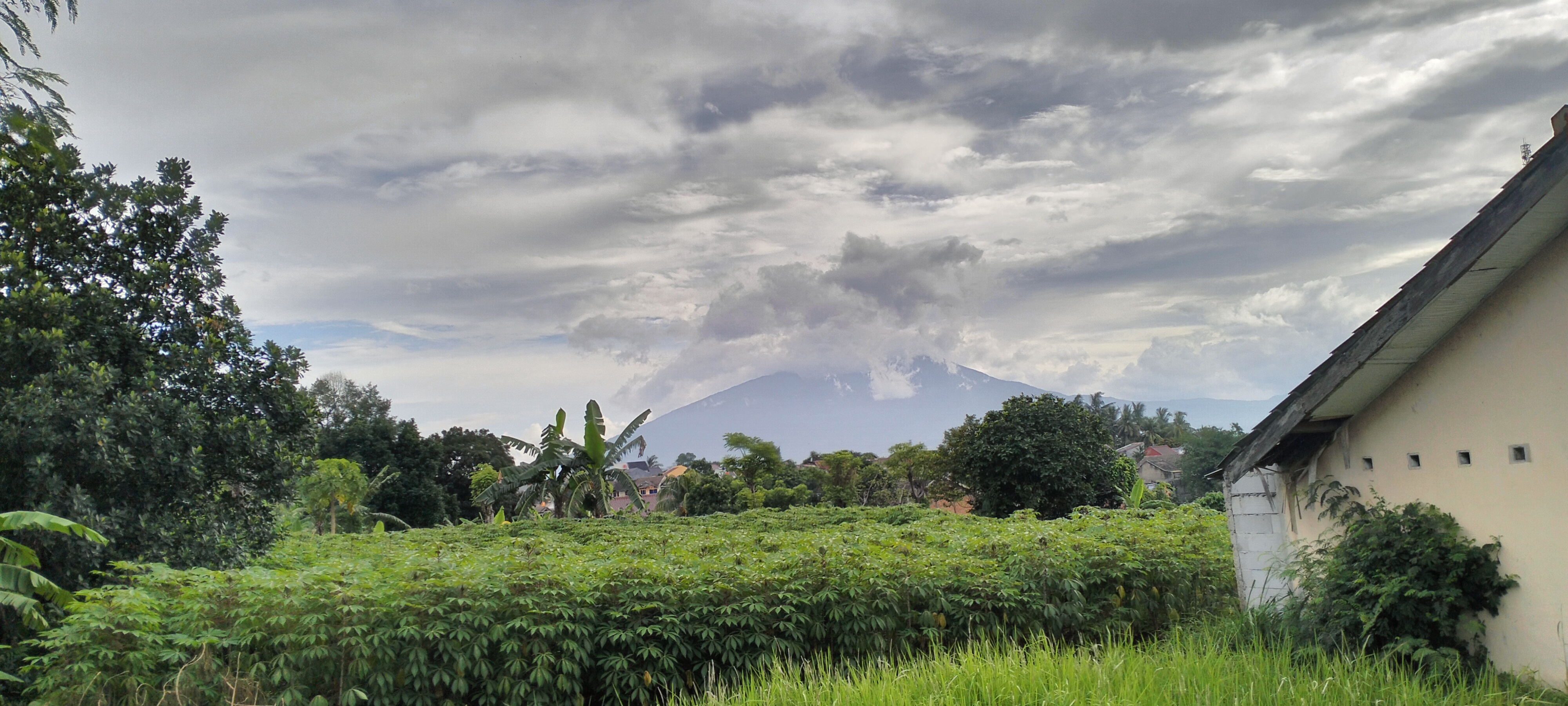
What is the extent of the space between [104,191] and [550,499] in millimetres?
20059

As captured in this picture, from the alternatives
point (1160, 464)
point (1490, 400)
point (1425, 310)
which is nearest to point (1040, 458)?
point (1490, 400)

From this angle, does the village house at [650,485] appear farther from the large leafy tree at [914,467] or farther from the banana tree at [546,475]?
the banana tree at [546,475]

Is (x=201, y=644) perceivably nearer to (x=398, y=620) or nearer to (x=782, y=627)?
(x=398, y=620)

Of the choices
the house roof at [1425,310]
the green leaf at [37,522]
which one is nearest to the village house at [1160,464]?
the house roof at [1425,310]

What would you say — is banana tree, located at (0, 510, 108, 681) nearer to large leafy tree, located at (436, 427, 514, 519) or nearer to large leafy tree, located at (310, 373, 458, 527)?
large leafy tree, located at (310, 373, 458, 527)

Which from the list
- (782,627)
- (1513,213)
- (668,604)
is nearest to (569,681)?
(668,604)

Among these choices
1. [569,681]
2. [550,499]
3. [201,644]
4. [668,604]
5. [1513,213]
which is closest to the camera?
[1513,213]

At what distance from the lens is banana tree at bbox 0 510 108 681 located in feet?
16.6

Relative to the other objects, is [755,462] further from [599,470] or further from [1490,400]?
[1490,400]

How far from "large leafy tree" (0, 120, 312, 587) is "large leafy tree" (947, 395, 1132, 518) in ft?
65.3

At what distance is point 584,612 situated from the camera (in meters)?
5.52

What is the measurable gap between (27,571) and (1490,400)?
891 cm

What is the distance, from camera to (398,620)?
16.9 feet

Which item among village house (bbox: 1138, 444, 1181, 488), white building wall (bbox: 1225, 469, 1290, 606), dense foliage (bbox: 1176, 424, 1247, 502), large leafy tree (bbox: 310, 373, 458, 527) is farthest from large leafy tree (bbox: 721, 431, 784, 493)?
village house (bbox: 1138, 444, 1181, 488)
